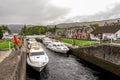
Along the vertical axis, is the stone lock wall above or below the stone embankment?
above

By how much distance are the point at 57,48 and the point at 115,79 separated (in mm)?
26504

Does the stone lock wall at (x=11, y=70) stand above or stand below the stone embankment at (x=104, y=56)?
above

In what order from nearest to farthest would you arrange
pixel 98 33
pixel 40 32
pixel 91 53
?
pixel 91 53 < pixel 98 33 < pixel 40 32

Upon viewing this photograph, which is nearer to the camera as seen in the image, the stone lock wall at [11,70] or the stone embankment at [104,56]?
the stone lock wall at [11,70]

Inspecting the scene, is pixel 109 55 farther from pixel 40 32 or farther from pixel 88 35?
pixel 40 32

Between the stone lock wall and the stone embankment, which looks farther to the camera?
the stone embankment

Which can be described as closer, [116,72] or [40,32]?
[116,72]

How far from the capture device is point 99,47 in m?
33.7

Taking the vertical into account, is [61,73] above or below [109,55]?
below

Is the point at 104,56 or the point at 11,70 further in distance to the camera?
the point at 104,56

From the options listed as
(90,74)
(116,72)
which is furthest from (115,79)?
(90,74)

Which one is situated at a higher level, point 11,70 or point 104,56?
point 11,70

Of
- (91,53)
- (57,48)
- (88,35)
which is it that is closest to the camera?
(91,53)

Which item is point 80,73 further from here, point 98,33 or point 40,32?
point 40,32
